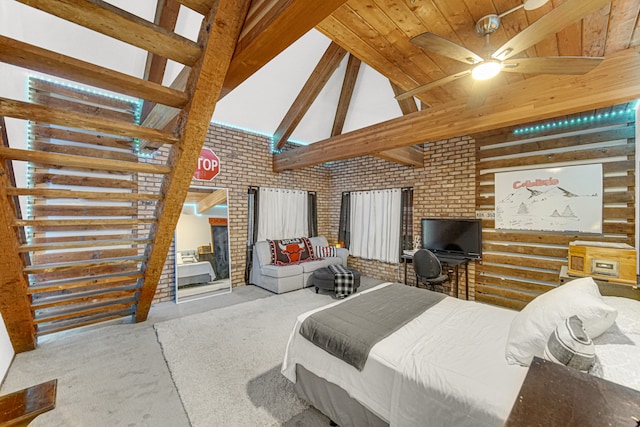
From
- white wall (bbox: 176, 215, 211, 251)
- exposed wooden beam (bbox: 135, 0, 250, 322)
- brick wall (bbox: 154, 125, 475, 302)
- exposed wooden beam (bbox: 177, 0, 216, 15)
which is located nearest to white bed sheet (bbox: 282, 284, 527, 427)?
exposed wooden beam (bbox: 135, 0, 250, 322)

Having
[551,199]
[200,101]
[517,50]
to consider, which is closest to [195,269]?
[200,101]

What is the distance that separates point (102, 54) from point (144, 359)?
10.8 ft

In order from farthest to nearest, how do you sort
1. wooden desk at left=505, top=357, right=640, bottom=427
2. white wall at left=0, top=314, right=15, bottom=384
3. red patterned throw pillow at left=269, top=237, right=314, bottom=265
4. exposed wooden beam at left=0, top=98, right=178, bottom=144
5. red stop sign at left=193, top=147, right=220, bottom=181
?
red patterned throw pillow at left=269, top=237, right=314, bottom=265 → red stop sign at left=193, top=147, right=220, bottom=181 → white wall at left=0, top=314, right=15, bottom=384 → exposed wooden beam at left=0, top=98, right=178, bottom=144 → wooden desk at left=505, top=357, right=640, bottom=427

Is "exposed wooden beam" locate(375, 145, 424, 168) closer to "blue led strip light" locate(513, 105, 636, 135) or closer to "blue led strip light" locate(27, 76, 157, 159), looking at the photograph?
"blue led strip light" locate(513, 105, 636, 135)

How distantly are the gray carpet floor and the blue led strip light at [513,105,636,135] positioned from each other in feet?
14.8

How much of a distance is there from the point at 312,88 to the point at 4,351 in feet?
16.1

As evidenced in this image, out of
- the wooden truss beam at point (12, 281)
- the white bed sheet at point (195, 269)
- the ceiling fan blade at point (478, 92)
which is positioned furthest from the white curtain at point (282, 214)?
the ceiling fan blade at point (478, 92)

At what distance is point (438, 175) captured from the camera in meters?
4.59

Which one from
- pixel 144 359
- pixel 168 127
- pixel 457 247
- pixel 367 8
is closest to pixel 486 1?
pixel 367 8

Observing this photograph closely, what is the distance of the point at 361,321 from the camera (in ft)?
6.20

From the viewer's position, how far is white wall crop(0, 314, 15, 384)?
7.34 ft

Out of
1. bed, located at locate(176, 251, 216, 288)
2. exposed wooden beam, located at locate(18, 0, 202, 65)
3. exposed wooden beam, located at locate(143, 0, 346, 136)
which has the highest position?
exposed wooden beam, located at locate(143, 0, 346, 136)

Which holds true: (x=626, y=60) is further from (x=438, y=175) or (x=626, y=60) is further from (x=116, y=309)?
(x=116, y=309)

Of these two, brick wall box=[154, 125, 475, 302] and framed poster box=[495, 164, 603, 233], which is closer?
framed poster box=[495, 164, 603, 233]
